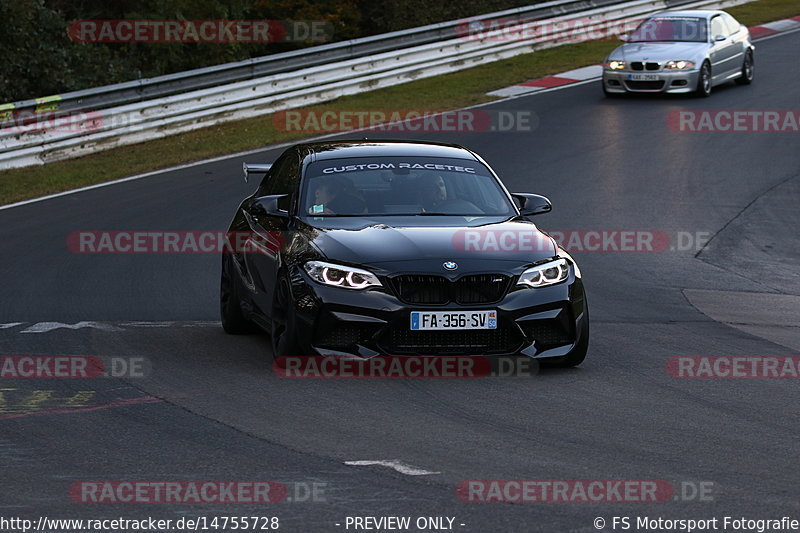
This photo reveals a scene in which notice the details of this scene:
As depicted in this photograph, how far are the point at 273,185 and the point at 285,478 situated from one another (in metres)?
5.04

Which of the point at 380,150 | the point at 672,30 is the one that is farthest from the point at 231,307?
the point at 672,30

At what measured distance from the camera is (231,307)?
1096 centimetres

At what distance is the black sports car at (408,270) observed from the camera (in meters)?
8.96

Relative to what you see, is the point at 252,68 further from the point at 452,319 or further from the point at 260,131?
the point at 452,319

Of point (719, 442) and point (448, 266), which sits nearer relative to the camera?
point (719, 442)

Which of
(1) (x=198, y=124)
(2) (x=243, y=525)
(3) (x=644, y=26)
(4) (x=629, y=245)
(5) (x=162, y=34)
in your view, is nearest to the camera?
(2) (x=243, y=525)

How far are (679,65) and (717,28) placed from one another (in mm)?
1728

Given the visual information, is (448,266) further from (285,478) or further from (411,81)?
(411,81)

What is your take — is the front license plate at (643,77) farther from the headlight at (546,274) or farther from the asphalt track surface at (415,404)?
the headlight at (546,274)

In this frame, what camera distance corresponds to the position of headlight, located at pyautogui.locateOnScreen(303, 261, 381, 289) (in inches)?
353

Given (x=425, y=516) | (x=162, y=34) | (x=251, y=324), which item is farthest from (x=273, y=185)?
(x=162, y=34)

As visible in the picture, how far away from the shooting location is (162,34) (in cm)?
3575

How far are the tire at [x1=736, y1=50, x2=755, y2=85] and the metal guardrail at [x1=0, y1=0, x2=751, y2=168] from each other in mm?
5854

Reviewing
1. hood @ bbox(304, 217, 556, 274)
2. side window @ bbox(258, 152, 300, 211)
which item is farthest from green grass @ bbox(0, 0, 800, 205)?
hood @ bbox(304, 217, 556, 274)
